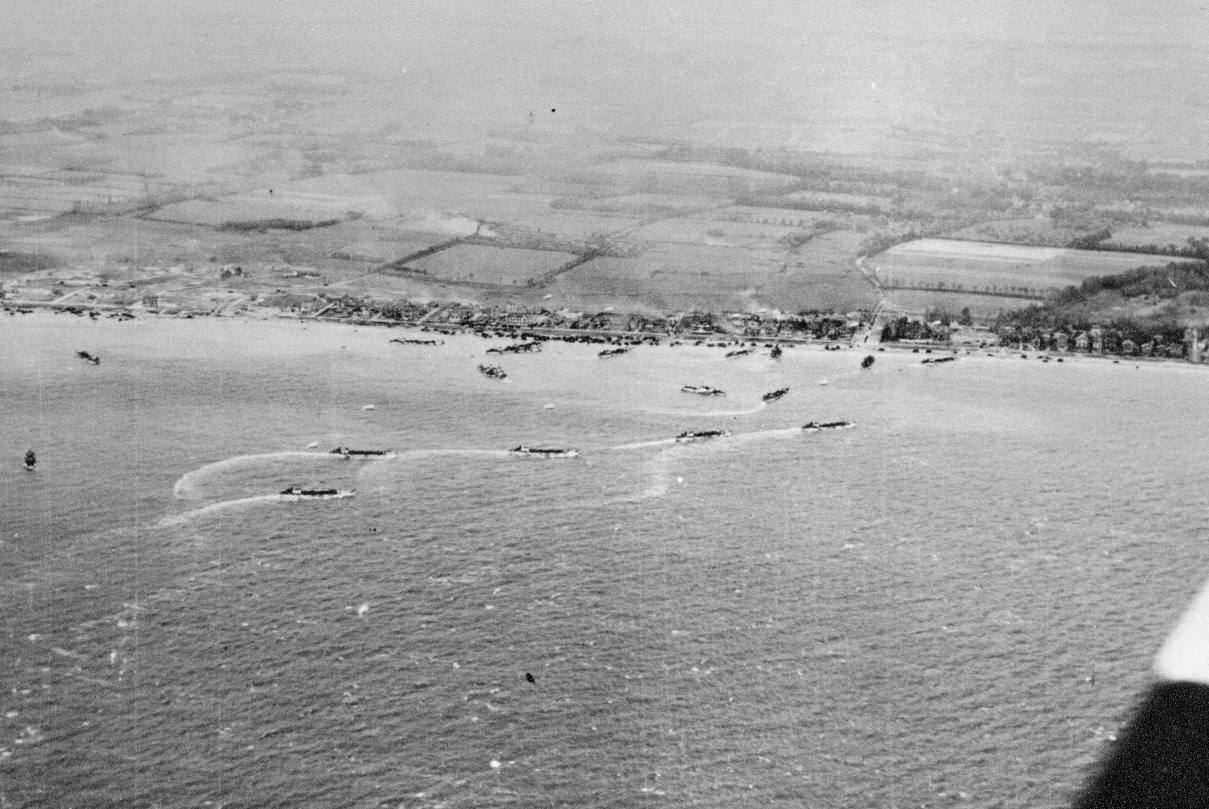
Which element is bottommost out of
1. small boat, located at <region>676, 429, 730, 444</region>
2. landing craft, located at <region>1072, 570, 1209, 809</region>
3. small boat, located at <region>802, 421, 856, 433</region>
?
landing craft, located at <region>1072, 570, 1209, 809</region>

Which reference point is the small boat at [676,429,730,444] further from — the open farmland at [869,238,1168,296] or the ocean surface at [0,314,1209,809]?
the open farmland at [869,238,1168,296]

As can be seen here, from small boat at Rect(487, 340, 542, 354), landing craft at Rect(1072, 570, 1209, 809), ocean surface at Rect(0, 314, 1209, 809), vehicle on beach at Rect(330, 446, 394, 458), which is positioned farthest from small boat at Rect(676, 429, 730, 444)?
landing craft at Rect(1072, 570, 1209, 809)

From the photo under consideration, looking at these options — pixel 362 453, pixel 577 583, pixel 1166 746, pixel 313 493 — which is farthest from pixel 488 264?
pixel 1166 746

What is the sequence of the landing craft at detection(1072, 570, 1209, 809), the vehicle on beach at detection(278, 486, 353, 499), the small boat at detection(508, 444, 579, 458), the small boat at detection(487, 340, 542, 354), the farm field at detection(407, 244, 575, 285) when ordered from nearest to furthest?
the landing craft at detection(1072, 570, 1209, 809), the vehicle on beach at detection(278, 486, 353, 499), the small boat at detection(508, 444, 579, 458), the small boat at detection(487, 340, 542, 354), the farm field at detection(407, 244, 575, 285)

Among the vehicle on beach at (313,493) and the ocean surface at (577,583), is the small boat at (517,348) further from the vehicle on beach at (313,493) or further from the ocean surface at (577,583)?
the vehicle on beach at (313,493)

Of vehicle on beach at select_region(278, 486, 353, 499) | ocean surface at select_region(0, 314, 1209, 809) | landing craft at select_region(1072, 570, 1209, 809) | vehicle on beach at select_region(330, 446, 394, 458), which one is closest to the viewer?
landing craft at select_region(1072, 570, 1209, 809)

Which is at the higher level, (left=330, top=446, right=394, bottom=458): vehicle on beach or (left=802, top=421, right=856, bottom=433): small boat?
(left=802, top=421, right=856, bottom=433): small boat
